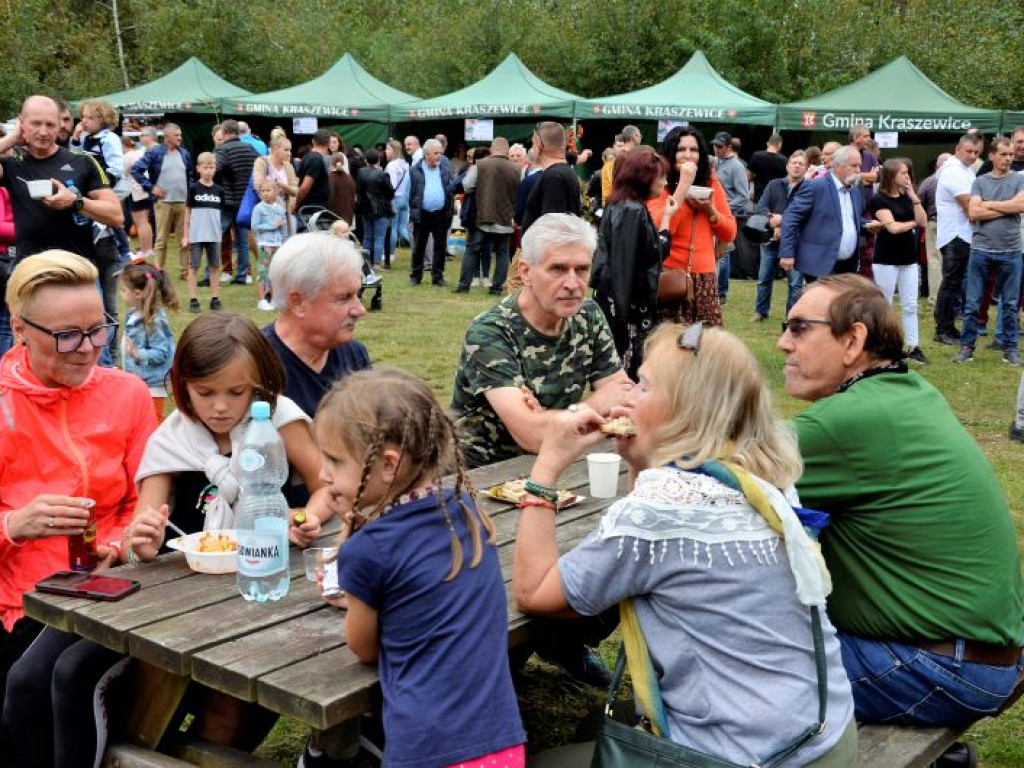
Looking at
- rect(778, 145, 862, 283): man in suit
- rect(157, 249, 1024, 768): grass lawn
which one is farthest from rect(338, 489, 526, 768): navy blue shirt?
rect(778, 145, 862, 283): man in suit

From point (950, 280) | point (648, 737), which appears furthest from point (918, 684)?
point (950, 280)

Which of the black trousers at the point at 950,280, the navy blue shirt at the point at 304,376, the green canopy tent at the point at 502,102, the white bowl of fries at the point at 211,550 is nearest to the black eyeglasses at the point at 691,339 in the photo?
the white bowl of fries at the point at 211,550

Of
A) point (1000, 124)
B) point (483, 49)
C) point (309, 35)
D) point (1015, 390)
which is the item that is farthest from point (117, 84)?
point (1015, 390)

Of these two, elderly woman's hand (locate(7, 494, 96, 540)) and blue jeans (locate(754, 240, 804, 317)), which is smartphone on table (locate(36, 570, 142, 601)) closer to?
elderly woman's hand (locate(7, 494, 96, 540))

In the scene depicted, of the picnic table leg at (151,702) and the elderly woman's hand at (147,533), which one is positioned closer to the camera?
the picnic table leg at (151,702)

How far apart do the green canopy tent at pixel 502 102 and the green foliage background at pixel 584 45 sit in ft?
23.0

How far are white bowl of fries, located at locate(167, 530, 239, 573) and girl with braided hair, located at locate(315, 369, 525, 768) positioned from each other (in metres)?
0.48

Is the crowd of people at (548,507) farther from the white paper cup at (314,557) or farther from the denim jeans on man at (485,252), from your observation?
the denim jeans on man at (485,252)

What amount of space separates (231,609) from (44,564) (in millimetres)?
810

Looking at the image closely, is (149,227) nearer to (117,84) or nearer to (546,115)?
(546,115)

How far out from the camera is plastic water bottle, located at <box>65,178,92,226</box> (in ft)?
20.5

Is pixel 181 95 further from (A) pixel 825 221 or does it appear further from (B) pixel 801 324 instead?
(B) pixel 801 324

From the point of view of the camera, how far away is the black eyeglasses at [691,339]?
224cm

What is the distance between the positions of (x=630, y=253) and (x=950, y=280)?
16.2 feet
